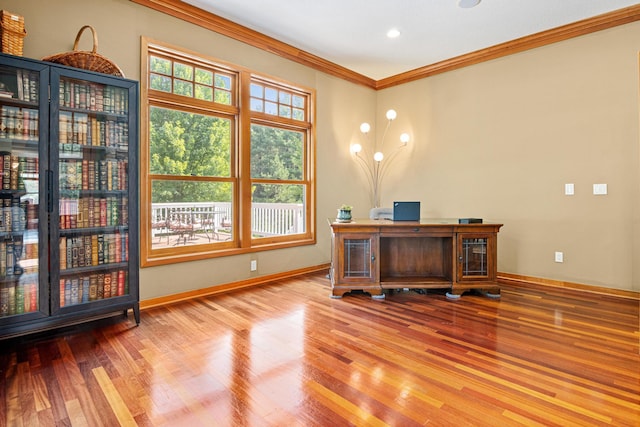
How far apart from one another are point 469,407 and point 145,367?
1907 millimetres

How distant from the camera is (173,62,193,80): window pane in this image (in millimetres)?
3617

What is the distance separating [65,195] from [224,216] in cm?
168

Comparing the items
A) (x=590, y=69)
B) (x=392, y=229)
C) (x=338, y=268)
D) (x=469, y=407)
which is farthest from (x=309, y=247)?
(x=590, y=69)

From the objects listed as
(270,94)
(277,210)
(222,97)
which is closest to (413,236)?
(277,210)

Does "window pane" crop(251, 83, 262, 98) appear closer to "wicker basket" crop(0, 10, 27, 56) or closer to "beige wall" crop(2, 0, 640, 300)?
"beige wall" crop(2, 0, 640, 300)

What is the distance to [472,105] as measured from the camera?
188 inches

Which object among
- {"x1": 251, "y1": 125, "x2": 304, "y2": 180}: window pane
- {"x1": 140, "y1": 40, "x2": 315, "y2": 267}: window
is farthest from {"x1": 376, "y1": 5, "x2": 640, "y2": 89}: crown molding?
{"x1": 251, "y1": 125, "x2": 304, "y2": 180}: window pane

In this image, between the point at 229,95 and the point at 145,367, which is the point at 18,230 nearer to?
the point at 145,367

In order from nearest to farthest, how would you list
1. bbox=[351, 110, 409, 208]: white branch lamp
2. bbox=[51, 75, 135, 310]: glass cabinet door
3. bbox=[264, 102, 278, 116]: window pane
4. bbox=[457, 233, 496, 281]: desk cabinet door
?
bbox=[51, 75, 135, 310]: glass cabinet door, bbox=[457, 233, 496, 281]: desk cabinet door, bbox=[264, 102, 278, 116]: window pane, bbox=[351, 110, 409, 208]: white branch lamp

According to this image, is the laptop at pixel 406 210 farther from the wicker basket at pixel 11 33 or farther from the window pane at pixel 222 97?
the wicker basket at pixel 11 33

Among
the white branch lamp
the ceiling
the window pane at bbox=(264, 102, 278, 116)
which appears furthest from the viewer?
the white branch lamp

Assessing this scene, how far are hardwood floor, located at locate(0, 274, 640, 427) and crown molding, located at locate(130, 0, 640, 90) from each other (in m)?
2.95

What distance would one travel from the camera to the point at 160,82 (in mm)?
3496

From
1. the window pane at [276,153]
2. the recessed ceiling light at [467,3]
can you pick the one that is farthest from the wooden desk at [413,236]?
the recessed ceiling light at [467,3]
